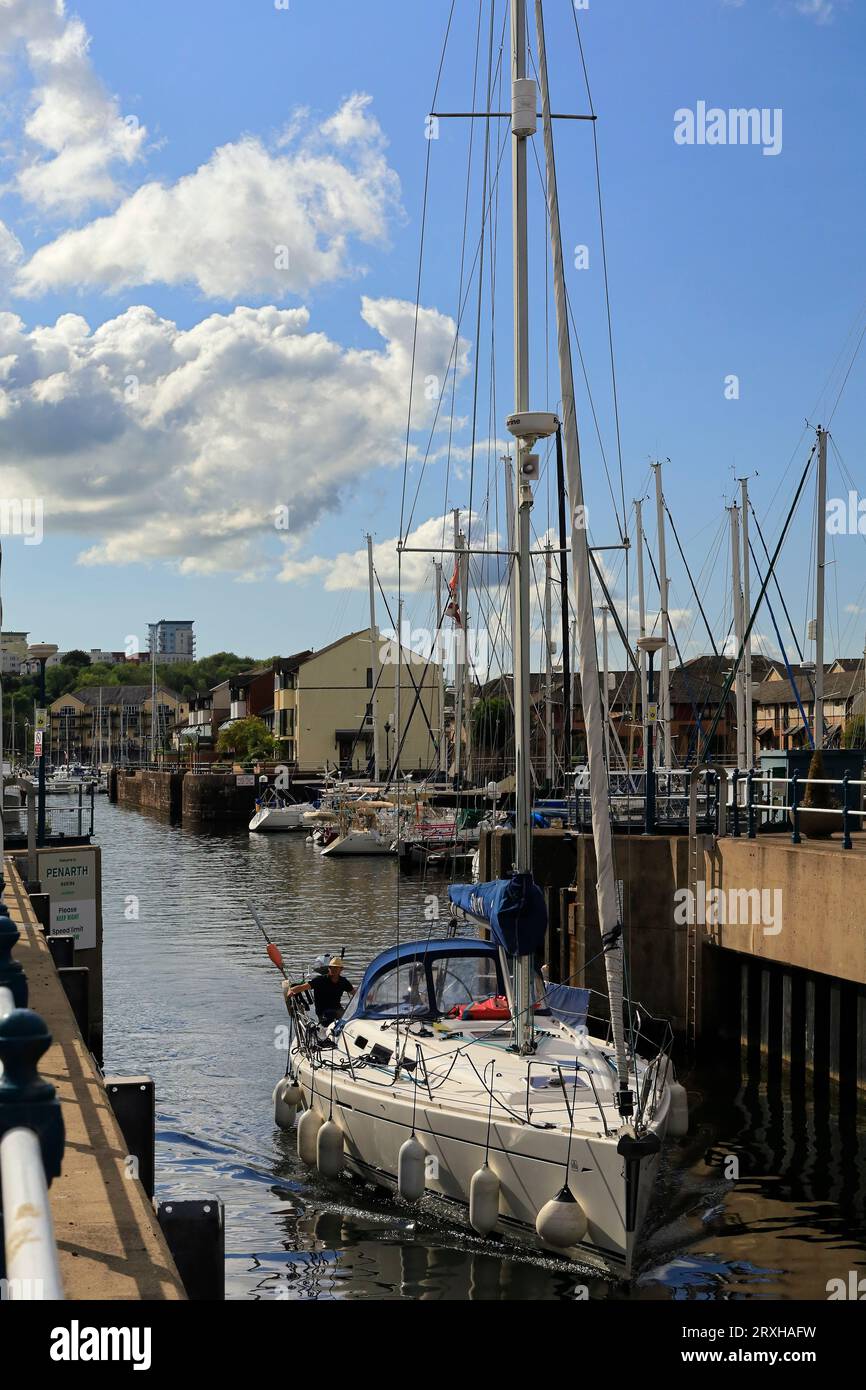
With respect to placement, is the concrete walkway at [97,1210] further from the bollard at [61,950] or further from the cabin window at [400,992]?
the cabin window at [400,992]

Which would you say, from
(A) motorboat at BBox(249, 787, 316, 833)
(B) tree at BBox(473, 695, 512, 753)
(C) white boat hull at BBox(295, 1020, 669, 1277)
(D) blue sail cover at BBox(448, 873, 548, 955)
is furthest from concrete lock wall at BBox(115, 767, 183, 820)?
(D) blue sail cover at BBox(448, 873, 548, 955)

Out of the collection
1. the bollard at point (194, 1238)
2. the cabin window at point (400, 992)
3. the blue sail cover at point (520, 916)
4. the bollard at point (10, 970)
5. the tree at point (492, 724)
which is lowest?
the cabin window at point (400, 992)

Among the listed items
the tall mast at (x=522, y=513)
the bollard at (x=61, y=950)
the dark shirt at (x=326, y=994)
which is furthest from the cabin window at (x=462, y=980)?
the bollard at (x=61, y=950)

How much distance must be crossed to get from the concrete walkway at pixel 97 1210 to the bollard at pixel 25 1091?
289cm

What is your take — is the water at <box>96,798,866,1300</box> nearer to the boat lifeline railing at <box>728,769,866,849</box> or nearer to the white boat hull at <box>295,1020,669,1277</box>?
the white boat hull at <box>295,1020,669,1277</box>

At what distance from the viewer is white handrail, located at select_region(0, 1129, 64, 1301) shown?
3172 mm

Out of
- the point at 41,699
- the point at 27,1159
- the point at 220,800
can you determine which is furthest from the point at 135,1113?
the point at 220,800

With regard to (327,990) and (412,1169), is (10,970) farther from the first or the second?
(327,990)

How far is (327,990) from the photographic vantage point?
20.1 metres

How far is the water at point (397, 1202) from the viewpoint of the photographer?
1382cm

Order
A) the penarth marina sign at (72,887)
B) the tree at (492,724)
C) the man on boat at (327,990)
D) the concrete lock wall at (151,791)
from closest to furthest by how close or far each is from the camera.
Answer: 1. the man on boat at (327,990)
2. the penarth marina sign at (72,887)
3. the tree at (492,724)
4. the concrete lock wall at (151,791)

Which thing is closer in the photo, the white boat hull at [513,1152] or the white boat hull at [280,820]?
the white boat hull at [513,1152]

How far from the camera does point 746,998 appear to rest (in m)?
22.7

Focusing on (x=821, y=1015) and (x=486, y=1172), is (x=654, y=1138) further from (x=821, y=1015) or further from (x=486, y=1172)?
(x=821, y=1015)
